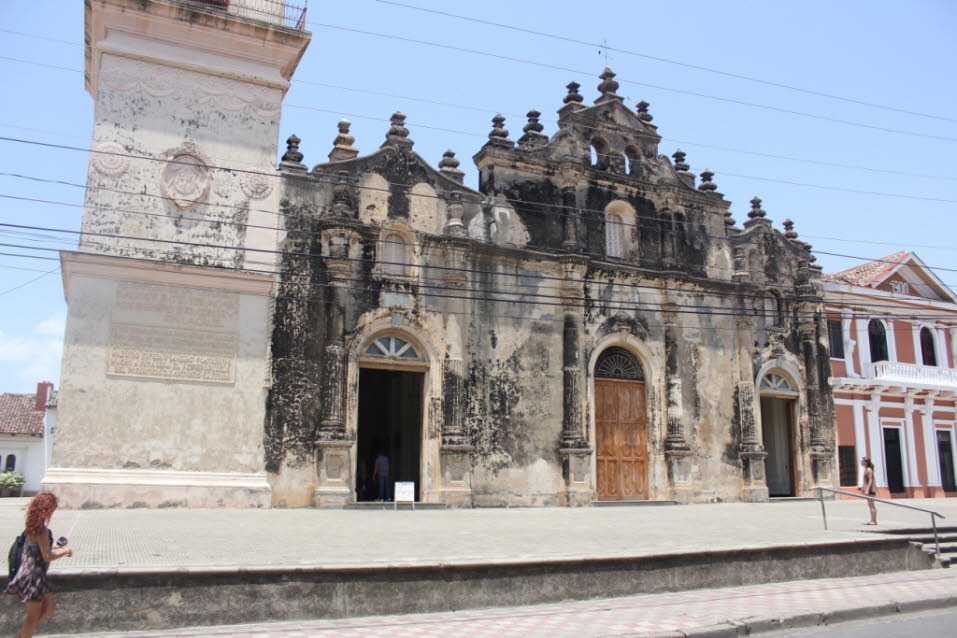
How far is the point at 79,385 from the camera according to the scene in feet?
49.2

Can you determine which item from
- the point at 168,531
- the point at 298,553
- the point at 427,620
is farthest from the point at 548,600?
the point at 168,531

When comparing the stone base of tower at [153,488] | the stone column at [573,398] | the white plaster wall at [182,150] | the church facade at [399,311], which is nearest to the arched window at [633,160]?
the church facade at [399,311]

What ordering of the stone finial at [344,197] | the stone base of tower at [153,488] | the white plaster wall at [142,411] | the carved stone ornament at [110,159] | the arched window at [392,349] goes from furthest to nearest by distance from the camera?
1. the arched window at [392,349]
2. the stone finial at [344,197]
3. the carved stone ornament at [110,159]
4. the white plaster wall at [142,411]
5. the stone base of tower at [153,488]

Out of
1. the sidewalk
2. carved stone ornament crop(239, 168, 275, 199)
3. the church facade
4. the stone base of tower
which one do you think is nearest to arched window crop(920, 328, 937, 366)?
the church facade

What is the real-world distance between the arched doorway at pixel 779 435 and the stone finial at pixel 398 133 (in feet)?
41.9

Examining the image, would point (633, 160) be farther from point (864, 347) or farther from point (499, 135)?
point (864, 347)

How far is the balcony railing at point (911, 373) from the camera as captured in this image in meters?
25.9

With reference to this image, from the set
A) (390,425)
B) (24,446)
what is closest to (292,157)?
(390,425)

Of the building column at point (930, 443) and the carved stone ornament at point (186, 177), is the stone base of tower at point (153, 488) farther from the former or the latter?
the building column at point (930, 443)

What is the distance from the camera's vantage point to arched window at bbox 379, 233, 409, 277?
18359 millimetres

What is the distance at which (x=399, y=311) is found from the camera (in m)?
18.2

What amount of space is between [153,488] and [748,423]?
51.1ft

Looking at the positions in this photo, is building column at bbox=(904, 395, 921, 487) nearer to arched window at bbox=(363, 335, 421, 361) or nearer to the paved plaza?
the paved plaza

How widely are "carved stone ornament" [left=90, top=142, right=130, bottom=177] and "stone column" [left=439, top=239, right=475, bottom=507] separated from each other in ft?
23.7
